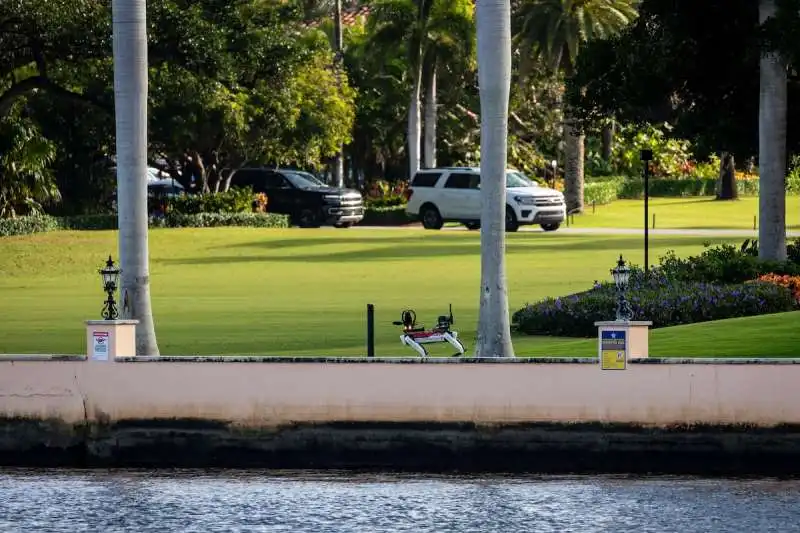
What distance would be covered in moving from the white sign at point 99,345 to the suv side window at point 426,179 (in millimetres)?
39580

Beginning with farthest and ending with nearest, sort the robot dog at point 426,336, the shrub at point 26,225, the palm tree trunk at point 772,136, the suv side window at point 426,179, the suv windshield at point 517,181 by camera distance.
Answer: the suv side window at point 426,179 → the suv windshield at point 517,181 → the shrub at point 26,225 → the palm tree trunk at point 772,136 → the robot dog at point 426,336

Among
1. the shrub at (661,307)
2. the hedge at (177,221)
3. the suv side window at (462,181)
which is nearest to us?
the shrub at (661,307)

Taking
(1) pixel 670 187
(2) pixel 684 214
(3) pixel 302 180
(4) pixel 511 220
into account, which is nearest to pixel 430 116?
(3) pixel 302 180

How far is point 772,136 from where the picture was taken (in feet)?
108

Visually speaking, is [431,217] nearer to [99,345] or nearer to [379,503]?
[99,345]

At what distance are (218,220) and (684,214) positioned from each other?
21.5 metres

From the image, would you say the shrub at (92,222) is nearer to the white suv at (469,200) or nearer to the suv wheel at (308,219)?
the suv wheel at (308,219)

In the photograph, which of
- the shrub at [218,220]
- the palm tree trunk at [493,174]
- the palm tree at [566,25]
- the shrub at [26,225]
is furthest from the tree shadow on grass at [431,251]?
the palm tree trunk at [493,174]

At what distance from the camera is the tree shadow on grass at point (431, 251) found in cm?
4628

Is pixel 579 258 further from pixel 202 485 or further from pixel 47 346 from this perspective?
pixel 202 485

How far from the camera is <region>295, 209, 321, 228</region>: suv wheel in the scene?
63062mm

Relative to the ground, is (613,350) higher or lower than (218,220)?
lower

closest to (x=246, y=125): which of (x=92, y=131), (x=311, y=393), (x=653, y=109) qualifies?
(x=92, y=131)

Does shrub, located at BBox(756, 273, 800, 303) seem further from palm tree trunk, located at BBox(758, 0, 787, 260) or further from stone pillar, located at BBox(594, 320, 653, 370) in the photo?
stone pillar, located at BBox(594, 320, 653, 370)
